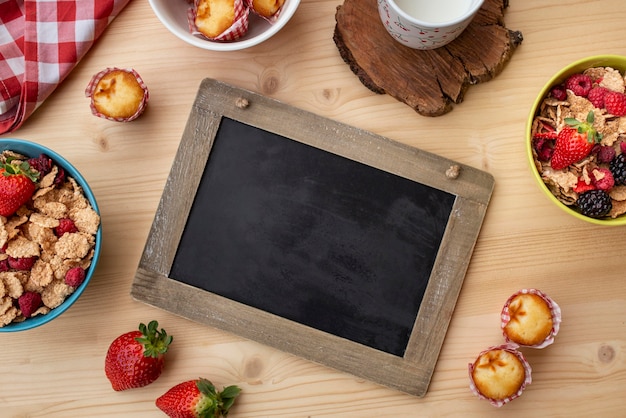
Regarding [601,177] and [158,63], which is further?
[158,63]

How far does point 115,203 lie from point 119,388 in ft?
0.97

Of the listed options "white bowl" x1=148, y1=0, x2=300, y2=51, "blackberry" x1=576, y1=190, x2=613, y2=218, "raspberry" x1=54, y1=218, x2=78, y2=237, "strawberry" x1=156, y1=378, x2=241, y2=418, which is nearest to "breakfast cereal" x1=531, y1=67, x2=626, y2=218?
"blackberry" x1=576, y1=190, x2=613, y2=218

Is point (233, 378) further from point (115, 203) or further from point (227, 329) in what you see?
point (115, 203)

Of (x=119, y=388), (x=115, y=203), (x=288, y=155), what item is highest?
(x=288, y=155)

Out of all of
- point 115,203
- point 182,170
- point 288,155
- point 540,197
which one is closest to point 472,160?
point 540,197

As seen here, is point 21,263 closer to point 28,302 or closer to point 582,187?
point 28,302

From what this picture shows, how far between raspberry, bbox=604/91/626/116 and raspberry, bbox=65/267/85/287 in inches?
32.0

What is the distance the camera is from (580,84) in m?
0.98

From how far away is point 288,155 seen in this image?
1032mm

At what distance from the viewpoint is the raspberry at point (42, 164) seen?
0.96 meters

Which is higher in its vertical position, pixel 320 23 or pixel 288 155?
pixel 320 23

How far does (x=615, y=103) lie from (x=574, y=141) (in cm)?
9

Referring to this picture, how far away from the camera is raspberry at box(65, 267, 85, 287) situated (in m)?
0.94

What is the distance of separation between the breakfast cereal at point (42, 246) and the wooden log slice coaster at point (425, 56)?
1.59ft
